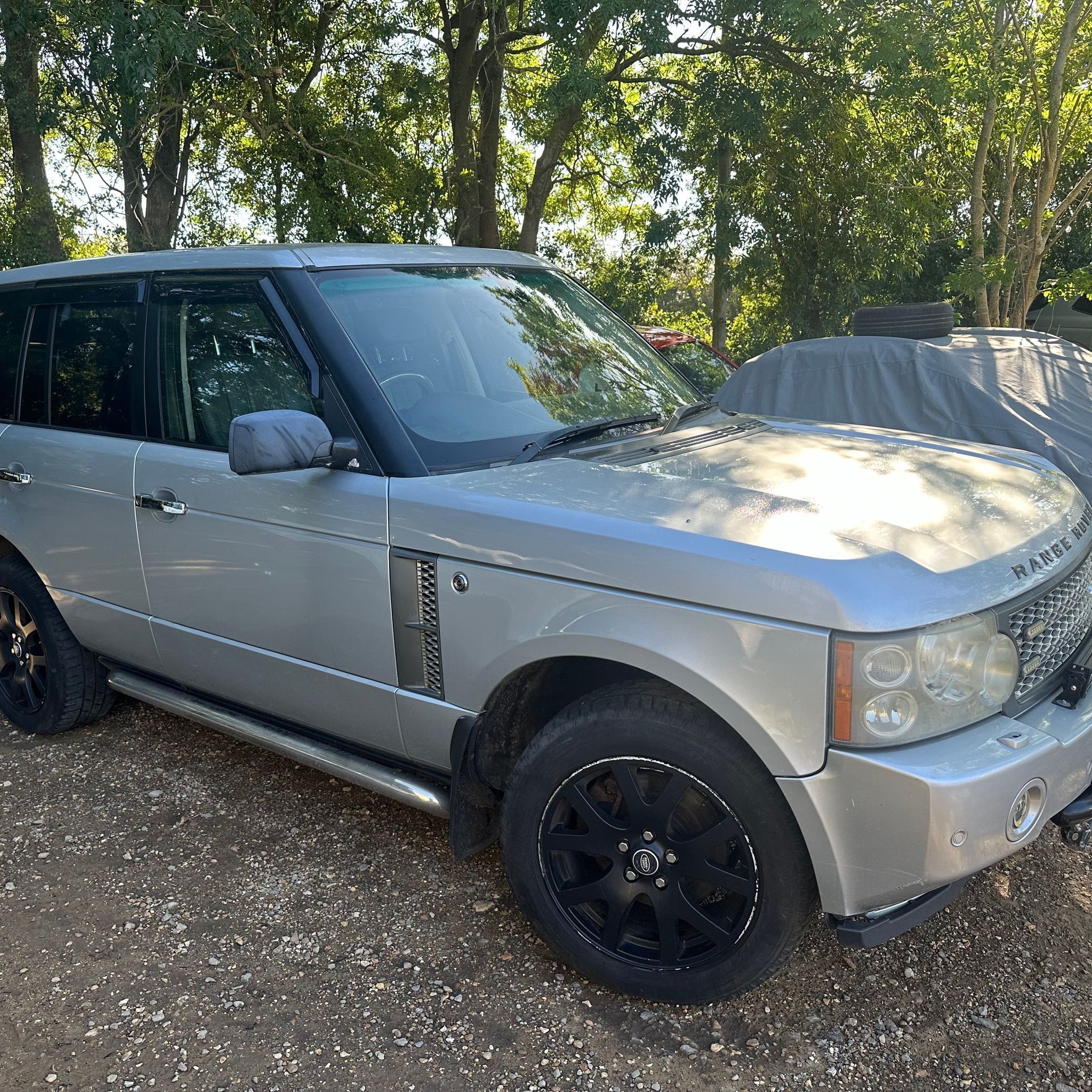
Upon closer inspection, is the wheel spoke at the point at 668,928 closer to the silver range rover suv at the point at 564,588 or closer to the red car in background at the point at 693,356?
the silver range rover suv at the point at 564,588

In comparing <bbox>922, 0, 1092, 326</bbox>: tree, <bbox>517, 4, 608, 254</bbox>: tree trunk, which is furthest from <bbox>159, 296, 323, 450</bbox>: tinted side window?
<bbox>922, 0, 1092, 326</bbox>: tree

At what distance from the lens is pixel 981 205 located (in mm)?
11070

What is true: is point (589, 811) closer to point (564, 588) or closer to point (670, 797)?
point (670, 797)

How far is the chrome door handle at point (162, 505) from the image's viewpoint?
3.58 m

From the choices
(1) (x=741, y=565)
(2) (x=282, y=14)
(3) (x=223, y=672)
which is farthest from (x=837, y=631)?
(2) (x=282, y=14)

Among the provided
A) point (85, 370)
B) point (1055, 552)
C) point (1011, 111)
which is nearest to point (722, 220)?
point (1011, 111)

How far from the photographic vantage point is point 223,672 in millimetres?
3691

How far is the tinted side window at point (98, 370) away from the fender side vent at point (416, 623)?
4.60 feet

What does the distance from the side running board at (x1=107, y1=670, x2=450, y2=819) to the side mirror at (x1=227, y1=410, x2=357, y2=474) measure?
0.95m

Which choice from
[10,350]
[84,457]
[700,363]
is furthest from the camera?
[700,363]

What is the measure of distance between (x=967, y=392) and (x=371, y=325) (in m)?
3.21

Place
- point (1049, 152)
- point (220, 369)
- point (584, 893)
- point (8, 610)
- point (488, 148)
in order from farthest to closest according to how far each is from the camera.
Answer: point (488, 148), point (1049, 152), point (8, 610), point (220, 369), point (584, 893)

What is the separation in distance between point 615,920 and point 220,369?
7.12 ft

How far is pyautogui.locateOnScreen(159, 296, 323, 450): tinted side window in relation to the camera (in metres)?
3.34
